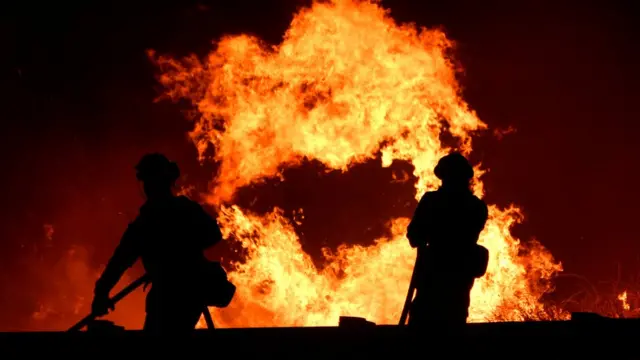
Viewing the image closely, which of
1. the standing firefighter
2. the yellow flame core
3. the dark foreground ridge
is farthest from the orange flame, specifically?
the standing firefighter

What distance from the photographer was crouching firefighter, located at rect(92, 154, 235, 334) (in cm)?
466

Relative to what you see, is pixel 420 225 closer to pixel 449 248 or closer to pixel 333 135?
pixel 449 248

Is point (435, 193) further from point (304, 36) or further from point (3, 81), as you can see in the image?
point (3, 81)

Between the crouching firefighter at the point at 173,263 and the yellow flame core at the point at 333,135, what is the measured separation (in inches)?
482

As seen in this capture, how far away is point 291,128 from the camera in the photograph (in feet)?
60.9

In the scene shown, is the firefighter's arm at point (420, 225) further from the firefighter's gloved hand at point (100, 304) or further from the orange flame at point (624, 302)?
the orange flame at point (624, 302)

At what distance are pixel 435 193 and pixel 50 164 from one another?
59.3ft

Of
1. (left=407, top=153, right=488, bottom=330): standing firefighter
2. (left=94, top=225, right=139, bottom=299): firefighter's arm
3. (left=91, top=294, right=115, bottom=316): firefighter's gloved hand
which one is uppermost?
(left=407, top=153, right=488, bottom=330): standing firefighter

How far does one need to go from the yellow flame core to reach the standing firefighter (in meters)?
11.4

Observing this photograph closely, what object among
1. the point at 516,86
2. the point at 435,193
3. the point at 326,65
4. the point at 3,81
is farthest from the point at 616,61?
the point at 3,81

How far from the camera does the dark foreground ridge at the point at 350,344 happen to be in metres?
4.68

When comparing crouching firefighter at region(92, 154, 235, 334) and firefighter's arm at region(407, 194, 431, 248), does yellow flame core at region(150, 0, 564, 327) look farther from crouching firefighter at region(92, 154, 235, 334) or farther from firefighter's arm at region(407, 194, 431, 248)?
crouching firefighter at region(92, 154, 235, 334)

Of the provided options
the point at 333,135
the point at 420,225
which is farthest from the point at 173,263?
the point at 333,135

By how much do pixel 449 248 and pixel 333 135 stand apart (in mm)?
13164
